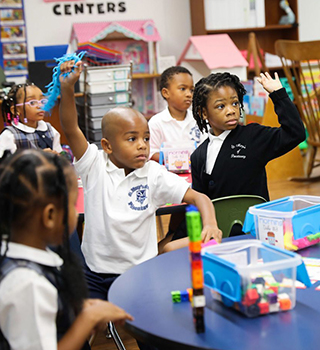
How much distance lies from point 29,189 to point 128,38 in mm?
5012

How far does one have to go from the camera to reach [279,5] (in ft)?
21.1

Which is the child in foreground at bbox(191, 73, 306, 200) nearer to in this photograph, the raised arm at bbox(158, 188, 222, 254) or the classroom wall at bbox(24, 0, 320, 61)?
the raised arm at bbox(158, 188, 222, 254)

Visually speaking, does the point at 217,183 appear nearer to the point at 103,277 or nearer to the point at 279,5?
the point at 103,277

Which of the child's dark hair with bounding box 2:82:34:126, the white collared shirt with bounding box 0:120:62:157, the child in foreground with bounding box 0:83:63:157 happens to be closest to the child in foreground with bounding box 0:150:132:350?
the white collared shirt with bounding box 0:120:62:157

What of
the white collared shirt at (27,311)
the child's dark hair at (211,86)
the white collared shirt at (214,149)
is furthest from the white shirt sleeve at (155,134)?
the white collared shirt at (27,311)

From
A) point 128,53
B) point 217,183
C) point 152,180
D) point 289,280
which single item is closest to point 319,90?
point 128,53

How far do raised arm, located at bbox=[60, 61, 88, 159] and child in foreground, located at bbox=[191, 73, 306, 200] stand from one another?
0.59 meters

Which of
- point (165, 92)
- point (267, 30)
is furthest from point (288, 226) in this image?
point (267, 30)

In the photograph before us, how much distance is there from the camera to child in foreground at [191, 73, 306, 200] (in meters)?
2.16

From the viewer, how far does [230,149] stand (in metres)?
2.20

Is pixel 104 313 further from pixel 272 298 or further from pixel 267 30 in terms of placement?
pixel 267 30

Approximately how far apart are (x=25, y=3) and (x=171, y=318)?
5109 mm

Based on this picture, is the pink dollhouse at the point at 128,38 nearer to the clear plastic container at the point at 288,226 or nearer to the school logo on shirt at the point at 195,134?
the school logo on shirt at the point at 195,134

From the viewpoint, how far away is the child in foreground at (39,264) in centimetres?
98
